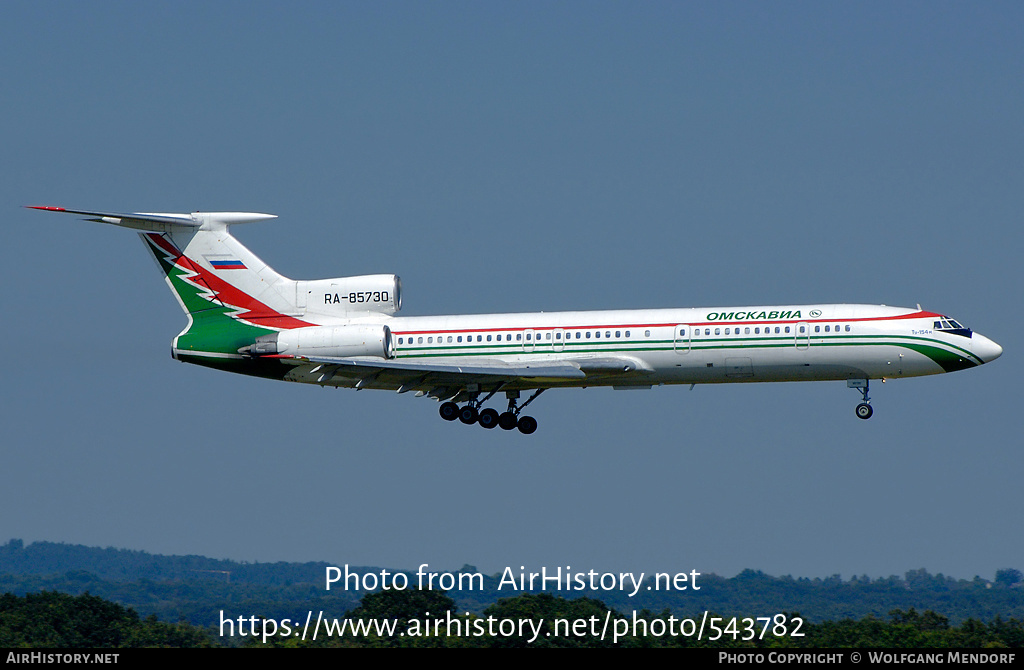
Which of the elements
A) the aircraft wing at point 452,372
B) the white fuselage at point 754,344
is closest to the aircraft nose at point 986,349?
the white fuselage at point 754,344

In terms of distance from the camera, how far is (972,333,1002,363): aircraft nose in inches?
1781

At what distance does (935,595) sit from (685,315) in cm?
13056

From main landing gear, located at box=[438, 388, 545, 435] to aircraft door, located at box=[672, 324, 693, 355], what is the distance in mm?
5710

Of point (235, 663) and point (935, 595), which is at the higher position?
point (935, 595)

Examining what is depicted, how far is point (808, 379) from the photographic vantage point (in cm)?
4588

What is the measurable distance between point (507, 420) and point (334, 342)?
22.8 ft

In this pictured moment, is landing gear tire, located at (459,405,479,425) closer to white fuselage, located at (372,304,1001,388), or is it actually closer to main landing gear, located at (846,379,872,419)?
white fuselage, located at (372,304,1001,388)

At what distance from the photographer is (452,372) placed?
4581cm

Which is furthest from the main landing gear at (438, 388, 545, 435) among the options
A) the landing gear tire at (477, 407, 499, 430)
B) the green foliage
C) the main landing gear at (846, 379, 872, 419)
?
the green foliage

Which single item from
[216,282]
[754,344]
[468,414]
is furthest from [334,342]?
[754,344]

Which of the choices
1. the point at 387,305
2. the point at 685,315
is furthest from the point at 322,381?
the point at 685,315

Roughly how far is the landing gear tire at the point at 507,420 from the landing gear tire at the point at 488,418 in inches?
7.9

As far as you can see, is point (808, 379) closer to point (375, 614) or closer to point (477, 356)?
point (477, 356)

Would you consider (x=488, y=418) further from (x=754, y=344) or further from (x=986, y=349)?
(x=986, y=349)
